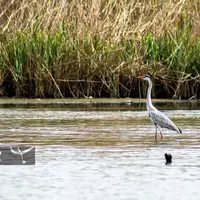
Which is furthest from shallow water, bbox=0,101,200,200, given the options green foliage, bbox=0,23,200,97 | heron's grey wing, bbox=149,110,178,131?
green foliage, bbox=0,23,200,97

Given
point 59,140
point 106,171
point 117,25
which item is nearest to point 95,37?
point 117,25

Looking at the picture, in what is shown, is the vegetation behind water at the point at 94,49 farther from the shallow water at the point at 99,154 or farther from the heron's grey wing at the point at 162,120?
the heron's grey wing at the point at 162,120

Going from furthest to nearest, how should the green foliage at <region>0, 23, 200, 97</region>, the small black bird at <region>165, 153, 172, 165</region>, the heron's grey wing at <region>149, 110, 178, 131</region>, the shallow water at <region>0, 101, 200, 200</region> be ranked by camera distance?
the green foliage at <region>0, 23, 200, 97</region> → the heron's grey wing at <region>149, 110, 178, 131</region> → the small black bird at <region>165, 153, 172, 165</region> → the shallow water at <region>0, 101, 200, 200</region>

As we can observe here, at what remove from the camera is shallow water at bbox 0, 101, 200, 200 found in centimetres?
913

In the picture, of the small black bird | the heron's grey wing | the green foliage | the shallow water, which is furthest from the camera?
the green foliage

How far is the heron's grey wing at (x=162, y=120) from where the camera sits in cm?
1351

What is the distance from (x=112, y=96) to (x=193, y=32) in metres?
2.18

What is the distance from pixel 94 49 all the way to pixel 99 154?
7.69m

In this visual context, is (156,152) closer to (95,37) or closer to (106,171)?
(106,171)

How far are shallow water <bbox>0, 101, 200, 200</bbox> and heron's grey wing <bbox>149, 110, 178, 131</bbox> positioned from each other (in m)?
0.19

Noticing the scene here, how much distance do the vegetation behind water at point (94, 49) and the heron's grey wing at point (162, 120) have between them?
4.70 meters

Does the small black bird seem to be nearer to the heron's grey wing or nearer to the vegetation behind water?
the heron's grey wing

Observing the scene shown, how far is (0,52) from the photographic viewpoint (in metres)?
18.9

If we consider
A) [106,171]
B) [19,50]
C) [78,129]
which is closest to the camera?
[106,171]
